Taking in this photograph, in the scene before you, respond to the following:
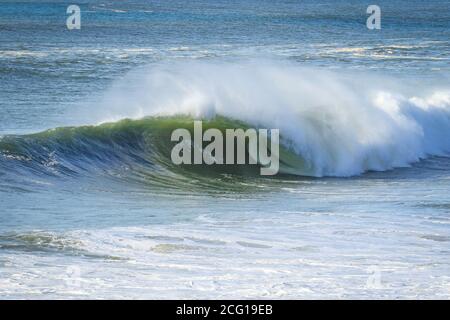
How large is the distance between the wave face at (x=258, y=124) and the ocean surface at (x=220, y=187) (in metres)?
0.05

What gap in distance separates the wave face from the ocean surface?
0.15 ft

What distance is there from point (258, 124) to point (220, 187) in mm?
4704

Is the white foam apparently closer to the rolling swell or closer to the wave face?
the wave face

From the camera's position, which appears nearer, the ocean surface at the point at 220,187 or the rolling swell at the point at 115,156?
the ocean surface at the point at 220,187

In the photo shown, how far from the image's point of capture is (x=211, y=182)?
1862 cm

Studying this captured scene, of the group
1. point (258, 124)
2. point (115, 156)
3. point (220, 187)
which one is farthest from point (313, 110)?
point (220, 187)

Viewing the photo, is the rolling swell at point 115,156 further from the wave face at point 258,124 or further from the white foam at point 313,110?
the white foam at point 313,110

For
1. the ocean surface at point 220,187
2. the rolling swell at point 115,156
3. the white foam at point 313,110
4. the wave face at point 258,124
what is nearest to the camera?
the ocean surface at point 220,187

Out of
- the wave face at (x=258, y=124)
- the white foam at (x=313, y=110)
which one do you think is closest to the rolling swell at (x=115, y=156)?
the wave face at (x=258, y=124)

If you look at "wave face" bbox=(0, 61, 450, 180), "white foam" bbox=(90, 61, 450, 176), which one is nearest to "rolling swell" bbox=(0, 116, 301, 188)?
"wave face" bbox=(0, 61, 450, 180)

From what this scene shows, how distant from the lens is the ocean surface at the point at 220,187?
10875 mm

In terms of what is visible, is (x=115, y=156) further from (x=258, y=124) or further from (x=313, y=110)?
(x=313, y=110)

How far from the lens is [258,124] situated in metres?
22.6

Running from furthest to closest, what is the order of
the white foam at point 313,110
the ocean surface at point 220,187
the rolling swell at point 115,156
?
the white foam at point 313,110
the rolling swell at point 115,156
the ocean surface at point 220,187
